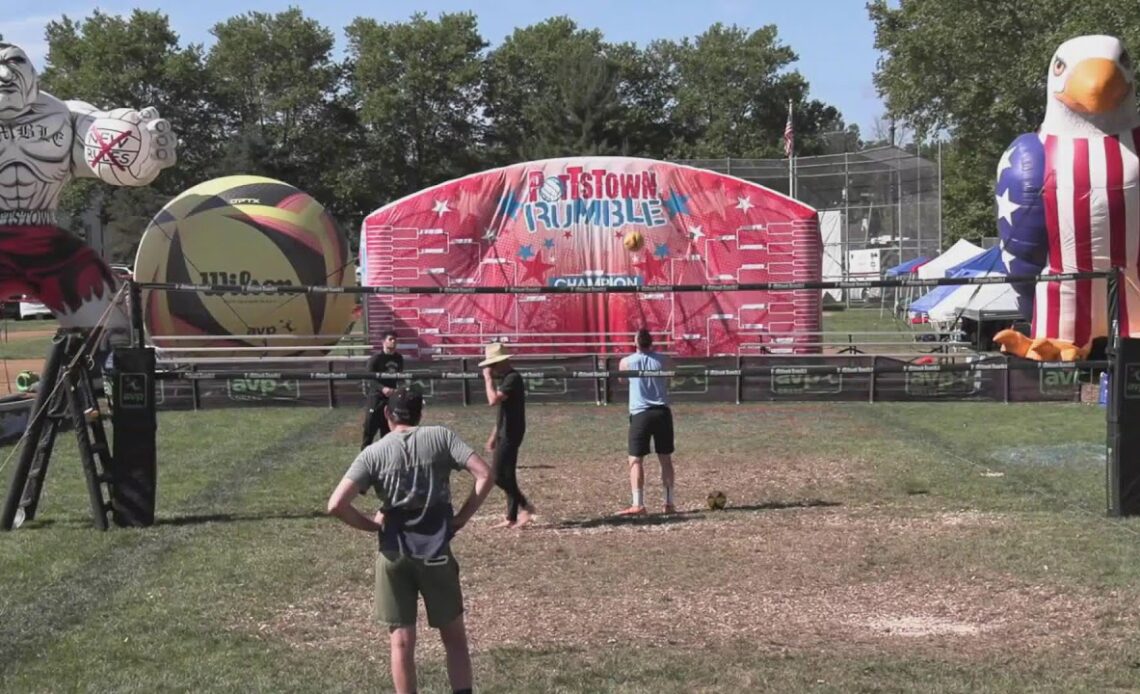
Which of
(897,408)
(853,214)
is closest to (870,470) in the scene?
(897,408)

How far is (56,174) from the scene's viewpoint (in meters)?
20.5

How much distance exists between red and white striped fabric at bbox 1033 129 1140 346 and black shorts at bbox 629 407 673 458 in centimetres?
999

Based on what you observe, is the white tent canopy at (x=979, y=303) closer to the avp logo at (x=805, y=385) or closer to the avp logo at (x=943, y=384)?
the avp logo at (x=943, y=384)

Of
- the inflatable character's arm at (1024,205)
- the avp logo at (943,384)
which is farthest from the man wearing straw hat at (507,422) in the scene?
the avp logo at (943,384)

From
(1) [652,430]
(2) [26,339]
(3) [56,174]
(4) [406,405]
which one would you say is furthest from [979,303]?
(2) [26,339]

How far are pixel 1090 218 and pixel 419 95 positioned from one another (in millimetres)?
66952

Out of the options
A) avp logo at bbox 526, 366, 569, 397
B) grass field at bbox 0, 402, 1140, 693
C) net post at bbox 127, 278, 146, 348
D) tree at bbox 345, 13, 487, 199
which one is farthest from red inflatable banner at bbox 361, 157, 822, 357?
tree at bbox 345, 13, 487, 199

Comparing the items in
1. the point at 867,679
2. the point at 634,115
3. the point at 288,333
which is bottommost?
the point at 867,679

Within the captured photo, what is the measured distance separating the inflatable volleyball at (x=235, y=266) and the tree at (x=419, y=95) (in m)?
54.1

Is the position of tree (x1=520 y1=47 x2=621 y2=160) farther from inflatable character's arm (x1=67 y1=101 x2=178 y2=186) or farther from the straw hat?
the straw hat

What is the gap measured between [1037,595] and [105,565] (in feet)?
23.4

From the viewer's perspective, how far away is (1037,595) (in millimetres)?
8820

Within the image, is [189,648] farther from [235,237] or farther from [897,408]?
[235,237]

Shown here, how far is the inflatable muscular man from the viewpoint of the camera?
65.9 feet
